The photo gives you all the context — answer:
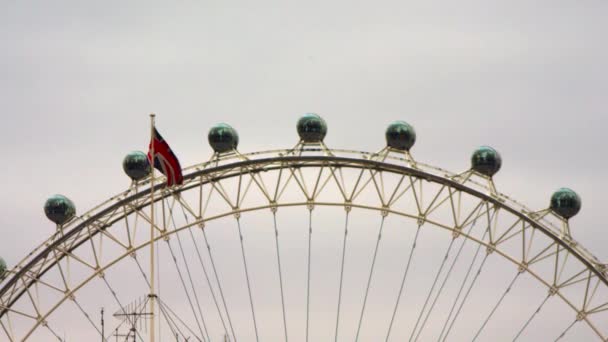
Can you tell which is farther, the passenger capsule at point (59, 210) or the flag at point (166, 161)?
the passenger capsule at point (59, 210)

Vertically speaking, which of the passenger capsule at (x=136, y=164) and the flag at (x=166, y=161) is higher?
the passenger capsule at (x=136, y=164)

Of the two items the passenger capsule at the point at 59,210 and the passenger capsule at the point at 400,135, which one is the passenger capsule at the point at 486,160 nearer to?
the passenger capsule at the point at 400,135

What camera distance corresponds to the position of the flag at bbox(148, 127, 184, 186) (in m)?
58.4

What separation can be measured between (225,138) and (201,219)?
3.49 meters

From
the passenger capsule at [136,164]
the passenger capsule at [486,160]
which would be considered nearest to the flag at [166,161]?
the passenger capsule at [136,164]

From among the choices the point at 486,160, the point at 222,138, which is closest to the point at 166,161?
the point at 222,138

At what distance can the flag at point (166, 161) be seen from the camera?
58375 mm

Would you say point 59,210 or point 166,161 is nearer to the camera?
point 166,161

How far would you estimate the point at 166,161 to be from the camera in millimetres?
59000

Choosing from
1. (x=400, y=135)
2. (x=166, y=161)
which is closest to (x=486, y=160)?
(x=400, y=135)

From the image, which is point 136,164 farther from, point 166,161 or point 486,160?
point 486,160

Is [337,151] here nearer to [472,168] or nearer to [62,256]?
[472,168]

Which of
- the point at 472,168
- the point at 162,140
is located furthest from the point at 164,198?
the point at 472,168

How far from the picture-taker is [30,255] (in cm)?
6481
